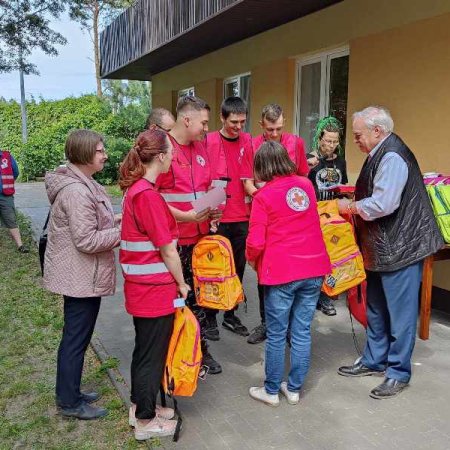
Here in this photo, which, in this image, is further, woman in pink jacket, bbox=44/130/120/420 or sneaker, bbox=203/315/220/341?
sneaker, bbox=203/315/220/341

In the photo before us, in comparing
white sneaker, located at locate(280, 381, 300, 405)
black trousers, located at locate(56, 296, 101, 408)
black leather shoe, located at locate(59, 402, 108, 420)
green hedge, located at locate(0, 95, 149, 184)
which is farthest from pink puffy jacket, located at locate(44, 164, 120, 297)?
green hedge, located at locate(0, 95, 149, 184)

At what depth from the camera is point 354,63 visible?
6219 mm

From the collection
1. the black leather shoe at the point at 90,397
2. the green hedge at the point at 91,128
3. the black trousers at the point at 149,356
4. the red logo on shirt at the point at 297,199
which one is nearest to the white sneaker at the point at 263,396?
the black trousers at the point at 149,356

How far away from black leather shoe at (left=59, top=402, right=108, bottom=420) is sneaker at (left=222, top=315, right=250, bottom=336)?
1.64m

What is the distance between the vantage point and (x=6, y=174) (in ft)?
25.5

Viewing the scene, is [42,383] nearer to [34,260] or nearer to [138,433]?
[138,433]

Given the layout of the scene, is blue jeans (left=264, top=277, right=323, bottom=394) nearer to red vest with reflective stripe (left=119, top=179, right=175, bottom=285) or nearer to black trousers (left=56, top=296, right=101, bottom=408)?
red vest with reflective stripe (left=119, top=179, right=175, bottom=285)

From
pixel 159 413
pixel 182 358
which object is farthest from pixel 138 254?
pixel 159 413

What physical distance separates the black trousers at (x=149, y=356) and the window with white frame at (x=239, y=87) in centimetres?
680

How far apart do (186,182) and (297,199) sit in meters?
0.87

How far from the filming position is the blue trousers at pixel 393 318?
349 cm

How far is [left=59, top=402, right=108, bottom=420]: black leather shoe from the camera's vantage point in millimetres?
3320

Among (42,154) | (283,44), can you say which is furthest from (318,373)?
(42,154)

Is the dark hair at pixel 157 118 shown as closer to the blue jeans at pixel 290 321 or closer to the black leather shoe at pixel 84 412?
the blue jeans at pixel 290 321
